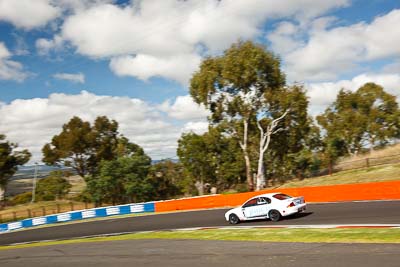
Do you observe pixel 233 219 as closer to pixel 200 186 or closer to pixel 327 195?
pixel 327 195

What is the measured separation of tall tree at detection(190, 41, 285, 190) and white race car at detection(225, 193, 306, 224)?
24518 millimetres

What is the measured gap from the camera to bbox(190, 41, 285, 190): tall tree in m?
41.9

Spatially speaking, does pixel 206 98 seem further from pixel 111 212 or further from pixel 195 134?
pixel 195 134

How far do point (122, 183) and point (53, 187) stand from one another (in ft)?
79.1

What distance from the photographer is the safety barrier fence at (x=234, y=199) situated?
→ 72.5 ft

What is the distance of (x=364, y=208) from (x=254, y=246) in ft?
29.1

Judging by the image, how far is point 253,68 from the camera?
41875 mm

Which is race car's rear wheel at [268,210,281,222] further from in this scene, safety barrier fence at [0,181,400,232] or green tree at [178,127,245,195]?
green tree at [178,127,245,195]

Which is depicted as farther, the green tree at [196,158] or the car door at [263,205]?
the green tree at [196,158]

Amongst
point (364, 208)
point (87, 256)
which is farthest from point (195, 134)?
point (87, 256)

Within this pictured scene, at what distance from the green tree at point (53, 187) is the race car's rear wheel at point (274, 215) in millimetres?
67902

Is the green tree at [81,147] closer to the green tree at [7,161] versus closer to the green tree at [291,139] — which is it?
the green tree at [7,161]

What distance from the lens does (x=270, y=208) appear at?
1820cm

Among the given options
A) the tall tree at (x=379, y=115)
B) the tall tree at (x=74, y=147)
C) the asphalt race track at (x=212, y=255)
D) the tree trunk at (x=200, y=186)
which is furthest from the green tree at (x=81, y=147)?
the asphalt race track at (x=212, y=255)
